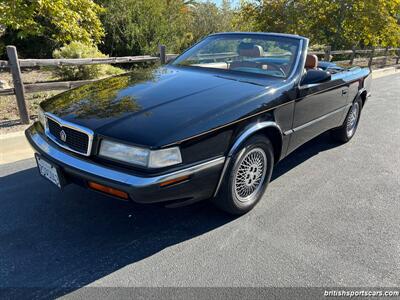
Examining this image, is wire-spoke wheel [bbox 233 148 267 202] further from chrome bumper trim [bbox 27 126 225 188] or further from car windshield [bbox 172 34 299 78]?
car windshield [bbox 172 34 299 78]

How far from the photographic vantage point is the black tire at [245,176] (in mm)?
2730

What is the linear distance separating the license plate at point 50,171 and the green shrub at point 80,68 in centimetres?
598

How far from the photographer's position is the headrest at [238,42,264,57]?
3.84 m

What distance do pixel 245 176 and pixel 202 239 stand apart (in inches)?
26.6

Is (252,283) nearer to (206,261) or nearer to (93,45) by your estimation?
(206,261)

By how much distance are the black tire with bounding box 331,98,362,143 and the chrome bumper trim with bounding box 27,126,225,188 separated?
9.90 feet

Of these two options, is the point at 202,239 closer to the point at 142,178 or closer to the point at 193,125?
the point at 142,178

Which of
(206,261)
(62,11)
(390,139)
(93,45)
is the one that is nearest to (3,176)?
(206,261)

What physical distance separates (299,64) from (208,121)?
153 centimetres

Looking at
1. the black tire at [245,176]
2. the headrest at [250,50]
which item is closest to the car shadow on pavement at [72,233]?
the black tire at [245,176]

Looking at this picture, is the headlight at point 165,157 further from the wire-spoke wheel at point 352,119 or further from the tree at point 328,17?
the tree at point 328,17

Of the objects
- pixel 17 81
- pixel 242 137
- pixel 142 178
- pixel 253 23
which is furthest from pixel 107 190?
pixel 253 23

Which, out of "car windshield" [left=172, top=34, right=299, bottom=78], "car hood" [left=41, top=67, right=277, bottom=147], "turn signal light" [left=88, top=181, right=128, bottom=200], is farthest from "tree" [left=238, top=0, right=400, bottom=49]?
"turn signal light" [left=88, top=181, right=128, bottom=200]

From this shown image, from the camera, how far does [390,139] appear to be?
5.36 metres
